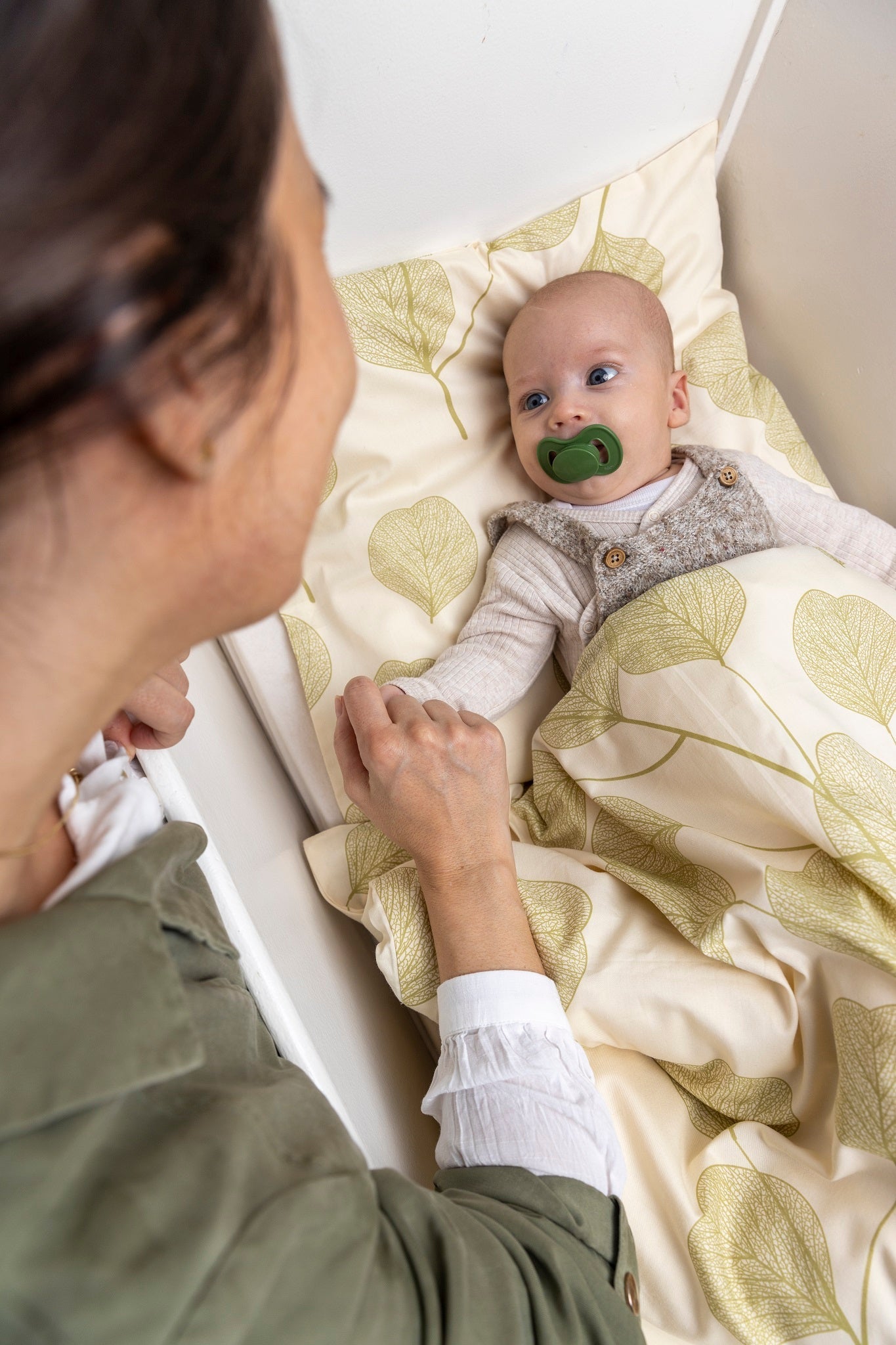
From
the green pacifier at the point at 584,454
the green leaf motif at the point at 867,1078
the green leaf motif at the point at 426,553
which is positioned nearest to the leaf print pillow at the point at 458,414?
the green leaf motif at the point at 426,553

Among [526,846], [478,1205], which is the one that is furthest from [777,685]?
[478,1205]

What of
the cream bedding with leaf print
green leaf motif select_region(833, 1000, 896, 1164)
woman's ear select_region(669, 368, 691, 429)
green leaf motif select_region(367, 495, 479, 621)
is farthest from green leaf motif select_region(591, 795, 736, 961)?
woman's ear select_region(669, 368, 691, 429)

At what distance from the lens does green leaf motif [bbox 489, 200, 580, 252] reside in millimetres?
1162

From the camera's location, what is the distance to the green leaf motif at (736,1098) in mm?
763

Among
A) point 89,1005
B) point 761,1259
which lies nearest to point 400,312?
point 89,1005

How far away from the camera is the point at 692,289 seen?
1.22m

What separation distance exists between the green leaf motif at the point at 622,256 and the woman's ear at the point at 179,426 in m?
0.96

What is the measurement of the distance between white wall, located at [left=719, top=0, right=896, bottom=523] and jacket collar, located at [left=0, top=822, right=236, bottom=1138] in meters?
1.07

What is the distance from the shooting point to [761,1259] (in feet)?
2.24

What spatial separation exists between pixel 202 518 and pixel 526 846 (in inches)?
23.2

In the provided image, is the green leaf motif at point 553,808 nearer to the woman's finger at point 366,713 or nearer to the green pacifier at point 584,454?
the woman's finger at point 366,713

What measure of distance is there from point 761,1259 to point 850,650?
1.68 feet

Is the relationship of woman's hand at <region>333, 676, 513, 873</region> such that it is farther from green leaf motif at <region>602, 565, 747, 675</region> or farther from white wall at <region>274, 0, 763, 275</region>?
white wall at <region>274, 0, 763, 275</region>

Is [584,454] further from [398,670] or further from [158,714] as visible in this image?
[158,714]
